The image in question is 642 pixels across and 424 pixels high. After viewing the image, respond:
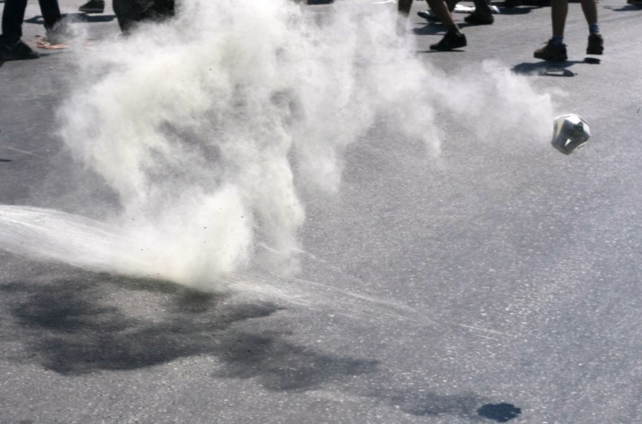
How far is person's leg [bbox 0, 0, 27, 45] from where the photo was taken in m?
9.59

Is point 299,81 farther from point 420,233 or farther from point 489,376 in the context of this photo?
point 489,376

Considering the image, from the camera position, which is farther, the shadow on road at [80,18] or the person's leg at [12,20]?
the shadow on road at [80,18]

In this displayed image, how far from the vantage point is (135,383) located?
11.9 ft

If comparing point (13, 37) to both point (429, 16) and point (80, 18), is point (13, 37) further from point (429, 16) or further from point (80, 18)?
point (429, 16)

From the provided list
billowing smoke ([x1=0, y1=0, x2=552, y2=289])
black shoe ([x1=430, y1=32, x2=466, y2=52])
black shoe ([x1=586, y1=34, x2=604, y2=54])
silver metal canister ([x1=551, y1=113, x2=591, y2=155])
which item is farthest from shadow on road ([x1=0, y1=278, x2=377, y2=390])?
black shoe ([x1=586, y1=34, x2=604, y2=54])

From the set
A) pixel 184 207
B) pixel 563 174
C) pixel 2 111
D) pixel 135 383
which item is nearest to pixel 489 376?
pixel 135 383

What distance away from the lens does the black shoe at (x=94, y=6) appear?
1218 centimetres

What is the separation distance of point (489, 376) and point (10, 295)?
2.09 metres

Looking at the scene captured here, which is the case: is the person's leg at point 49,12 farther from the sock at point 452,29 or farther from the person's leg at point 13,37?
the sock at point 452,29

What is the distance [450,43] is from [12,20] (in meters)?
4.31

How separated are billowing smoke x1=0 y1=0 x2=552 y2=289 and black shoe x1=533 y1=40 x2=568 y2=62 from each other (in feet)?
12.6

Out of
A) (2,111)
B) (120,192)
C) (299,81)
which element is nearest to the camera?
(120,192)

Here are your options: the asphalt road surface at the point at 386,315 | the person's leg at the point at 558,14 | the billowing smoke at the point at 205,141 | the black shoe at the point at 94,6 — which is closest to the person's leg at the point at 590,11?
the person's leg at the point at 558,14

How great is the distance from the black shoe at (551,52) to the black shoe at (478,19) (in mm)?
2751
